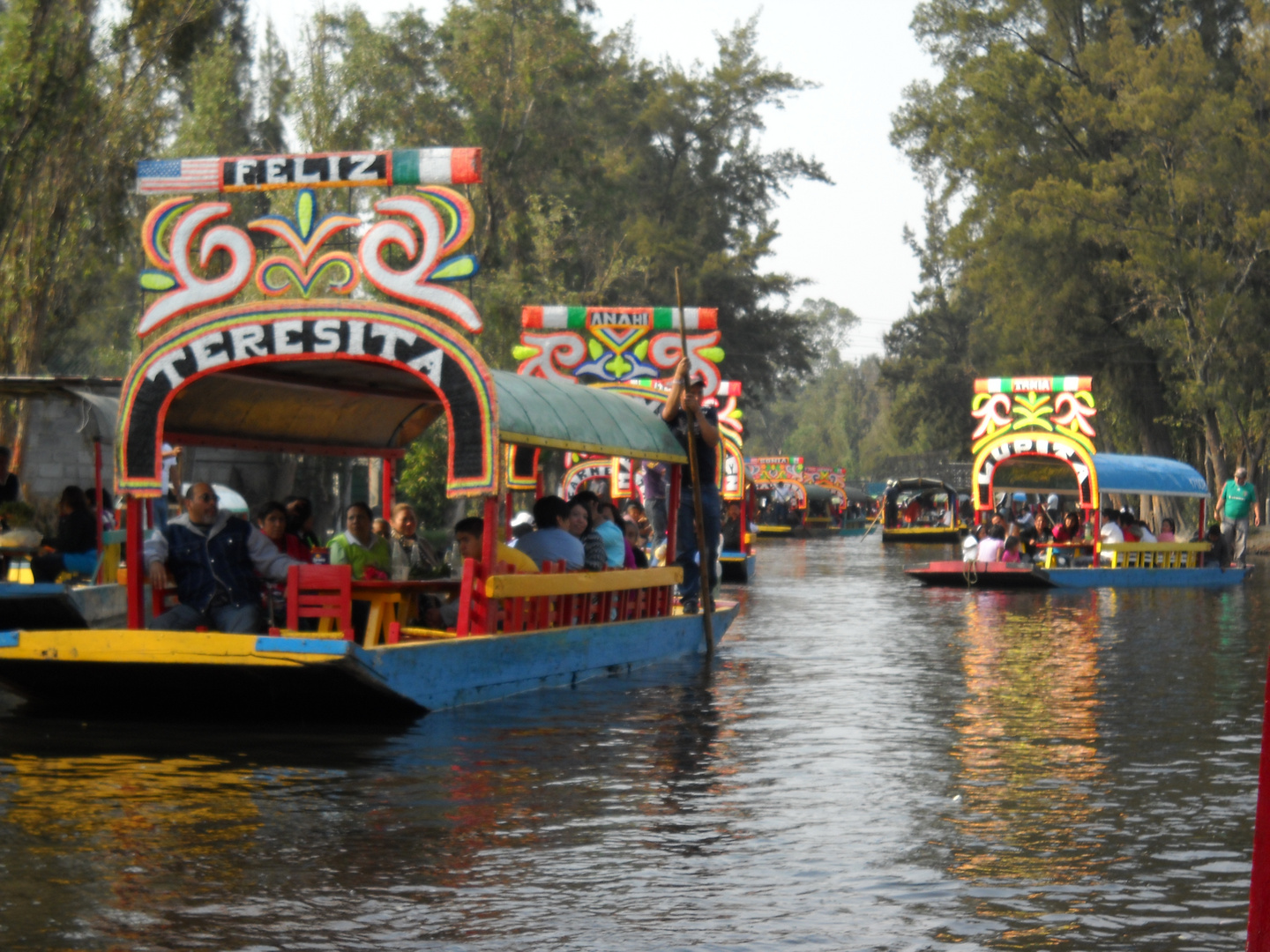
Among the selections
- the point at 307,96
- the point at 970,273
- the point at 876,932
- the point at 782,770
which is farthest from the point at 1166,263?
the point at 876,932

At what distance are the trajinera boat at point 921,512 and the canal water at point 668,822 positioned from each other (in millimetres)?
42191

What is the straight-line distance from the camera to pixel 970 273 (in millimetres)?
46125

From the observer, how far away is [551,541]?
1339 cm


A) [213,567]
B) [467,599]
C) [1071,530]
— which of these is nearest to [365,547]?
[467,599]

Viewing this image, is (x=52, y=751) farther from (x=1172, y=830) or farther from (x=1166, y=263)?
(x=1166, y=263)

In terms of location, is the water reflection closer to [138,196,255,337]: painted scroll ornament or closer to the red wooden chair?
the red wooden chair

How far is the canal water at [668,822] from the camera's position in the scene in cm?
632

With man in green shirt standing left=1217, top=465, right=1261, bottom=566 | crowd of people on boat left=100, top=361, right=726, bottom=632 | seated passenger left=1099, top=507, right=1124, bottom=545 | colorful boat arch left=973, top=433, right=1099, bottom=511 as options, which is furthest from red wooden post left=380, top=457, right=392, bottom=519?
man in green shirt standing left=1217, top=465, right=1261, bottom=566

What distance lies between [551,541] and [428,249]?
2.88 meters

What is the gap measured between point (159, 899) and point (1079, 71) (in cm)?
4165

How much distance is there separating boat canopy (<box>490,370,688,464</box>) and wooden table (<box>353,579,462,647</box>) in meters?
1.24

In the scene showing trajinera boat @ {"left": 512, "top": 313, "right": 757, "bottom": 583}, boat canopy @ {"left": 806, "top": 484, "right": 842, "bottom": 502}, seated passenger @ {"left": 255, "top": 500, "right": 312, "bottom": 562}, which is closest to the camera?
seated passenger @ {"left": 255, "top": 500, "right": 312, "bottom": 562}

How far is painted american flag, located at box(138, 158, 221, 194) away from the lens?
1179 centimetres

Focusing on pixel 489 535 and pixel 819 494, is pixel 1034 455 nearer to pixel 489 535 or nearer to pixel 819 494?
pixel 489 535
